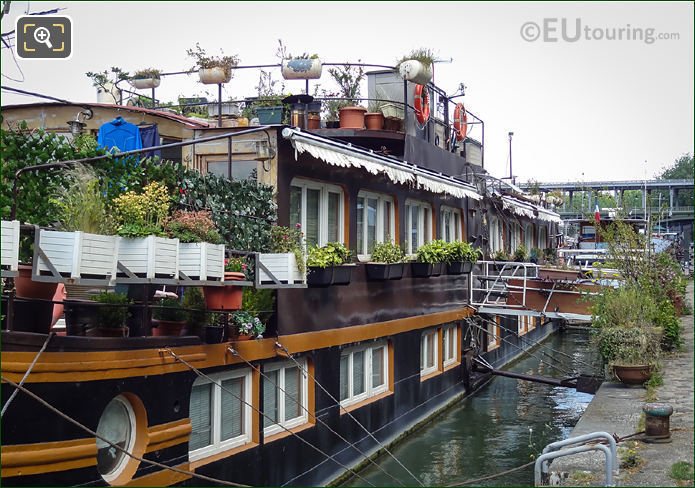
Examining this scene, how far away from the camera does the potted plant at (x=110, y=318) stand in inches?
349

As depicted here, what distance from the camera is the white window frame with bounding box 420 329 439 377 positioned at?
18094 mm

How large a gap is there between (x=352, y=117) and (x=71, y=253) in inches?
382

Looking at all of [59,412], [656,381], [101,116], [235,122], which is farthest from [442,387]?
[59,412]

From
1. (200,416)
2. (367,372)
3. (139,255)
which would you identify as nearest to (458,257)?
(367,372)

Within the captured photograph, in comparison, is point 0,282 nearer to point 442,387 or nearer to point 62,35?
point 62,35

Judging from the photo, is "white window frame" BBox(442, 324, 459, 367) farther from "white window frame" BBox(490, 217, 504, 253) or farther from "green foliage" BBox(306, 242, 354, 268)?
"green foliage" BBox(306, 242, 354, 268)

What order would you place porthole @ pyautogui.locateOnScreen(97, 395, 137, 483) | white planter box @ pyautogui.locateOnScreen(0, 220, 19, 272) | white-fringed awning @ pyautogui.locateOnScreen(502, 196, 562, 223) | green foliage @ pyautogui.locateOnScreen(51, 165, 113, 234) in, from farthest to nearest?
white-fringed awning @ pyautogui.locateOnScreen(502, 196, 562, 223) → porthole @ pyautogui.locateOnScreen(97, 395, 137, 483) → green foliage @ pyautogui.locateOnScreen(51, 165, 113, 234) → white planter box @ pyautogui.locateOnScreen(0, 220, 19, 272)

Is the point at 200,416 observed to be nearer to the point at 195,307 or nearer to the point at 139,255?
the point at 195,307

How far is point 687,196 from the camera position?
12031 cm

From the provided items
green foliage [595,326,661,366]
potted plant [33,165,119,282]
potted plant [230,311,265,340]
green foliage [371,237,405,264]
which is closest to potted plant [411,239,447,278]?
green foliage [371,237,405,264]

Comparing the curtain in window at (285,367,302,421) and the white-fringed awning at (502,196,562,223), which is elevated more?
the white-fringed awning at (502,196,562,223)

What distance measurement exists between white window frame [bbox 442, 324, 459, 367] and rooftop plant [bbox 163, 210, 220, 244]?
11.5m

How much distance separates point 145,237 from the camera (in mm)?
8211

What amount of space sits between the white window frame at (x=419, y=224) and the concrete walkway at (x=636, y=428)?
215 inches
